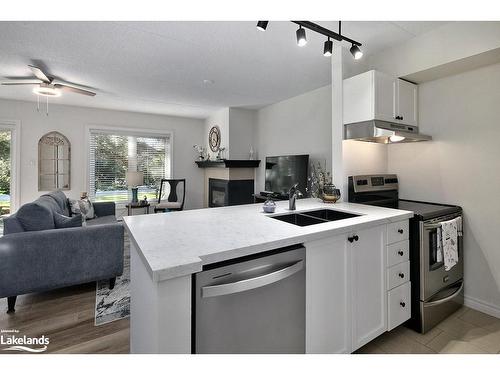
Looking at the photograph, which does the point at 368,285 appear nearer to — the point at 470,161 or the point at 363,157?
the point at 363,157

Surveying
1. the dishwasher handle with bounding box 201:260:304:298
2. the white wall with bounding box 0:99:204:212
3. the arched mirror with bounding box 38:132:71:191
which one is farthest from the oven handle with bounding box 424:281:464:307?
the arched mirror with bounding box 38:132:71:191

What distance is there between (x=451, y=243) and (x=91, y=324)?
294 centimetres

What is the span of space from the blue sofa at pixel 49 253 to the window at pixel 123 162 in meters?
2.88

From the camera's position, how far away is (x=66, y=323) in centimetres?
198

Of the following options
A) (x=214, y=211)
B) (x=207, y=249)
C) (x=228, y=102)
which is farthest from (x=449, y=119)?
(x=228, y=102)

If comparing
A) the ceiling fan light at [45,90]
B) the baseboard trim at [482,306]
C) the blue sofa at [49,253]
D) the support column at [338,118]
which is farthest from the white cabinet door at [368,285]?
the ceiling fan light at [45,90]

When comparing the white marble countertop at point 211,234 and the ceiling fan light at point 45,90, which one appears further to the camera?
the ceiling fan light at point 45,90

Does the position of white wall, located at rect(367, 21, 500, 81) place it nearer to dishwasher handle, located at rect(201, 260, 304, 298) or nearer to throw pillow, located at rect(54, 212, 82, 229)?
dishwasher handle, located at rect(201, 260, 304, 298)

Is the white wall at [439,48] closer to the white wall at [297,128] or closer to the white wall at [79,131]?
the white wall at [297,128]

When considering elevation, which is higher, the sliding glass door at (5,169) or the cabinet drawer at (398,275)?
the sliding glass door at (5,169)

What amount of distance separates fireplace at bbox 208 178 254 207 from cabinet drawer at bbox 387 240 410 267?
3.31m

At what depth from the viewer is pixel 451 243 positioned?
2.02m

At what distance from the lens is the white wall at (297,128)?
357 cm
